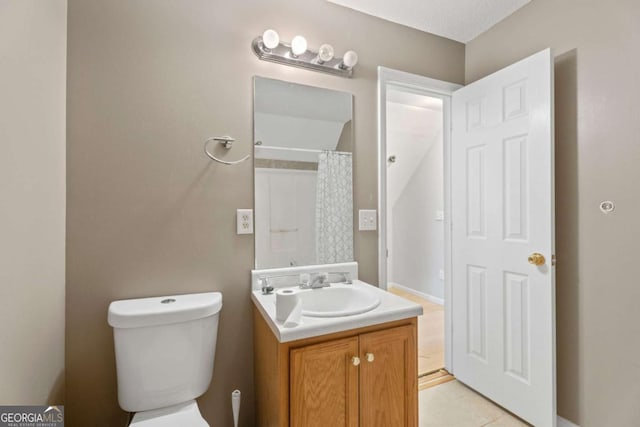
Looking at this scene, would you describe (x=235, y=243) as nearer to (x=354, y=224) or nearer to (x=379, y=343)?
(x=354, y=224)

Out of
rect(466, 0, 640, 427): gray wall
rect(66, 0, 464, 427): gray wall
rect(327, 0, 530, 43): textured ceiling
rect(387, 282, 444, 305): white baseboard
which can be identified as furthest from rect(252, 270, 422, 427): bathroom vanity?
rect(387, 282, 444, 305): white baseboard

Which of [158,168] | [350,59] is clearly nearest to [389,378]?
[158,168]

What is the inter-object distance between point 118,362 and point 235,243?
658mm

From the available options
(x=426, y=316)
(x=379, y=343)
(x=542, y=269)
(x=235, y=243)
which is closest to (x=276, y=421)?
(x=379, y=343)

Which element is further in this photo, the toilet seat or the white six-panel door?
the white six-panel door

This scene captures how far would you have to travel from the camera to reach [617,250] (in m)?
1.40

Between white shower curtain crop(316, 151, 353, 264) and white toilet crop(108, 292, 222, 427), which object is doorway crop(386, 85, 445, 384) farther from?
white toilet crop(108, 292, 222, 427)

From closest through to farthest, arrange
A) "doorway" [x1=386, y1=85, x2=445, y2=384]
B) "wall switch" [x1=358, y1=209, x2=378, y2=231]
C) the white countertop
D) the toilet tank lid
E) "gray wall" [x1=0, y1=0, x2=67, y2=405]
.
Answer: "gray wall" [x1=0, y1=0, x2=67, y2=405], the white countertop, the toilet tank lid, "wall switch" [x1=358, y1=209, x2=378, y2=231], "doorway" [x1=386, y1=85, x2=445, y2=384]

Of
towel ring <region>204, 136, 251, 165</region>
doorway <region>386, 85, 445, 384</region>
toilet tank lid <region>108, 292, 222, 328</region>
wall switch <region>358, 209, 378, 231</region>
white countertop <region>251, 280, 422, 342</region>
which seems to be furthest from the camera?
doorway <region>386, 85, 445, 384</region>

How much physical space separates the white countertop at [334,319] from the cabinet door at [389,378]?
0.23 ft

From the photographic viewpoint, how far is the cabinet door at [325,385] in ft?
3.53

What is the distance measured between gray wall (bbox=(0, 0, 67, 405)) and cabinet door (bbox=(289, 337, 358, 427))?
0.81 metres

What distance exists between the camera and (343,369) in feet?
3.74

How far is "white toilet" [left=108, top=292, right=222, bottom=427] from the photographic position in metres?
1.16
